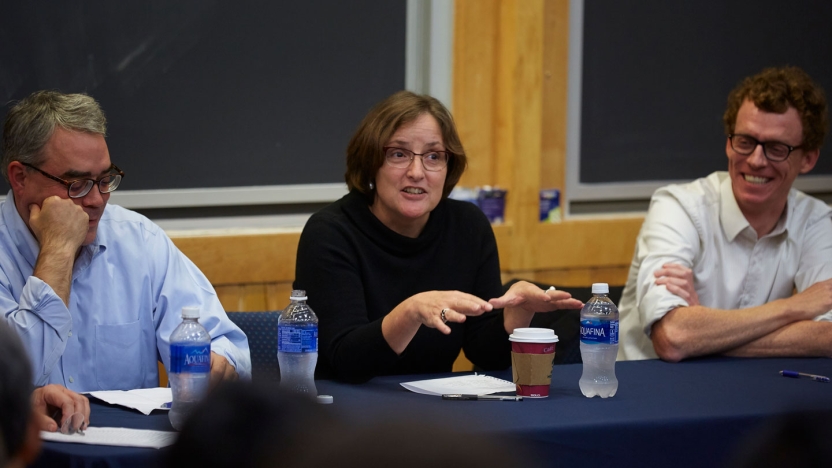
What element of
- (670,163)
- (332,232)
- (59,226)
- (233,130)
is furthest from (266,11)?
(670,163)

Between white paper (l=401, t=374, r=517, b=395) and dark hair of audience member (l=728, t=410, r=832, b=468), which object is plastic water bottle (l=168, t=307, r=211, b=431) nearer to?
white paper (l=401, t=374, r=517, b=395)

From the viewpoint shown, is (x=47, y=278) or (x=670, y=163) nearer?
(x=47, y=278)

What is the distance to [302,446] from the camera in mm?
759

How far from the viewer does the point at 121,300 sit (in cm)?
266

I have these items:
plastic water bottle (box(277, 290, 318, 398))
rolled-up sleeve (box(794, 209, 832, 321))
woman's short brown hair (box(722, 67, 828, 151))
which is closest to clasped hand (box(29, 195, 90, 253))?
plastic water bottle (box(277, 290, 318, 398))

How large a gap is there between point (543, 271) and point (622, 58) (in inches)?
43.6

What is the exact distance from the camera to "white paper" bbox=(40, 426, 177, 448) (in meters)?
1.94

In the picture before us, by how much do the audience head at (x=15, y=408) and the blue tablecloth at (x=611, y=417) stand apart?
38.2 inches

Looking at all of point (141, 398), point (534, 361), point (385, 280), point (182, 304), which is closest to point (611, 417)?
point (534, 361)

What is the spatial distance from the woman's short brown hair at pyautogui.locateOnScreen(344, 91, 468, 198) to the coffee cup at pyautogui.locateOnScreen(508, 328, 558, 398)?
2.53 feet

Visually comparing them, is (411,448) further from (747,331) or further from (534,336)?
(747,331)

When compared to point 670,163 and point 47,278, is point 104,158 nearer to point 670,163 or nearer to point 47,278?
point 47,278

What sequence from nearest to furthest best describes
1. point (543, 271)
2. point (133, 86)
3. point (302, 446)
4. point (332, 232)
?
point (302, 446) < point (332, 232) < point (133, 86) < point (543, 271)

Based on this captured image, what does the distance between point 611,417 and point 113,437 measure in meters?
1.10
